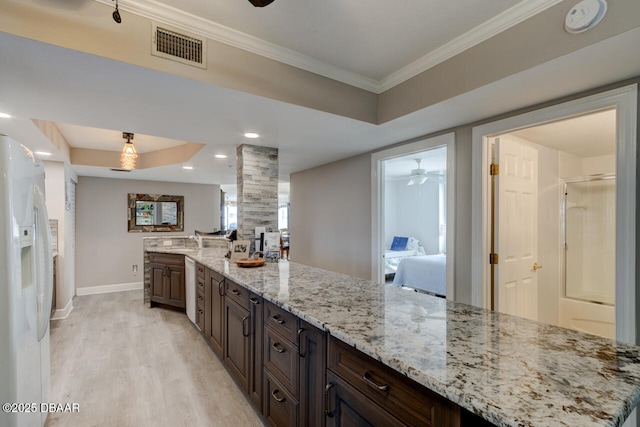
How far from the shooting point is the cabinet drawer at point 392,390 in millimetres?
833

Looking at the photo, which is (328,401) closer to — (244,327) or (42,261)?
(244,327)

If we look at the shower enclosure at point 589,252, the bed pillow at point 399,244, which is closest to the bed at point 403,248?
the bed pillow at point 399,244

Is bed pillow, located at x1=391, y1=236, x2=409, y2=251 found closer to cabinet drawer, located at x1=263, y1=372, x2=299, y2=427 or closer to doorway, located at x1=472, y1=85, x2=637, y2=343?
doorway, located at x1=472, y1=85, x2=637, y2=343

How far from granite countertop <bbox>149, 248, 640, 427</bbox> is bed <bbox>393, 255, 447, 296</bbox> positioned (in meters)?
3.27

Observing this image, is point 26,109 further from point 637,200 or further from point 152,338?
point 637,200

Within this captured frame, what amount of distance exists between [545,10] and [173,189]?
6526mm

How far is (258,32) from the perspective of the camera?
182 cm

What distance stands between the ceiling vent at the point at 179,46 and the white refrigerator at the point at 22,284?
0.85 meters

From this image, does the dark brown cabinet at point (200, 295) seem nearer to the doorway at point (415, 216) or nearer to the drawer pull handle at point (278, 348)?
the drawer pull handle at point (278, 348)

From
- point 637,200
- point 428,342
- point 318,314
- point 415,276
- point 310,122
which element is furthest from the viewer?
point 415,276

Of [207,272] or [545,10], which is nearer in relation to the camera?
[545,10]

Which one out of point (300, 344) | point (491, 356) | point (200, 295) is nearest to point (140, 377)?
point (200, 295)

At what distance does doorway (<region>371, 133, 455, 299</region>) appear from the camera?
9.26ft

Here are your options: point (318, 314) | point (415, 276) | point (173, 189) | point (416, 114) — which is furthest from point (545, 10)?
point (173, 189)
